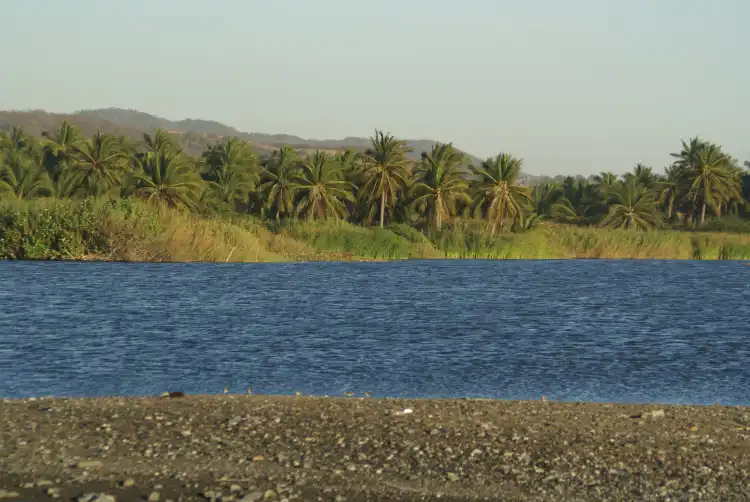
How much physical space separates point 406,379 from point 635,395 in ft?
16.0

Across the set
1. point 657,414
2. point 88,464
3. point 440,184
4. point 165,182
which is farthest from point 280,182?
point 88,464

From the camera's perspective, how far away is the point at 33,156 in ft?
396

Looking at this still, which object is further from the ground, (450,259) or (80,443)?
(80,443)

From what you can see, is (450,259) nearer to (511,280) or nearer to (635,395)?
(511,280)

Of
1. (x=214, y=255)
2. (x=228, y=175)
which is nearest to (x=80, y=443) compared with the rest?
(x=214, y=255)

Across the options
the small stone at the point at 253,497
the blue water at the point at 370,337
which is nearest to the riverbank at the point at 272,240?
the blue water at the point at 370,337

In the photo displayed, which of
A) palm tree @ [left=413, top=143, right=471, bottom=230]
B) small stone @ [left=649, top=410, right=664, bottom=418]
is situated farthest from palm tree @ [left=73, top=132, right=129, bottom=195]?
small stone @ [left=649, top=410, right=664, bottom=418]

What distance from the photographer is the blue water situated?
2077 centimetres

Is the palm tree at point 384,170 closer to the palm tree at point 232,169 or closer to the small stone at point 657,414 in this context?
the palm tree at point 232,169

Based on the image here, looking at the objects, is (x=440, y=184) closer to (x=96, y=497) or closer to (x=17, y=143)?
(x=17, y=143)

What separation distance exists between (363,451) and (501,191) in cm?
10519

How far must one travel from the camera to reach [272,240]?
88.5m

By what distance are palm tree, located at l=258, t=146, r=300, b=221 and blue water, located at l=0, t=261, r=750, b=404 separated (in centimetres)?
5486

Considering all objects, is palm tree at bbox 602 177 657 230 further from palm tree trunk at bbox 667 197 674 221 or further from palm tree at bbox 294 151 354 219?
palm tree at bbox 294 151 354 219
